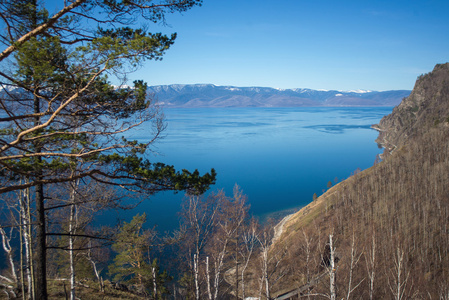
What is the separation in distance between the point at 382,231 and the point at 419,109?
88755 mm

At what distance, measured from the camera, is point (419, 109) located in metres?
97.3

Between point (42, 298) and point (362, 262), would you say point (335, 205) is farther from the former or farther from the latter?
point (42, 298)

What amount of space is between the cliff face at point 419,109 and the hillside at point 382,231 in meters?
31.8

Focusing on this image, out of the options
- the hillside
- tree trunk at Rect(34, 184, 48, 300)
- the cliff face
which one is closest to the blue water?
the hillside

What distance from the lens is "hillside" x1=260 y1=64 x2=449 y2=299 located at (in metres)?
18.4

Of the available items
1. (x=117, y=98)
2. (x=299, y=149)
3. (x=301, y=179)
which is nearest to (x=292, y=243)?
(x=301, y=179)

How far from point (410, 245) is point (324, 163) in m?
29.9

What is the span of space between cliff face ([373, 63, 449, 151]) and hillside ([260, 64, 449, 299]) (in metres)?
31.8

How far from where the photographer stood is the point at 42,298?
225 inches

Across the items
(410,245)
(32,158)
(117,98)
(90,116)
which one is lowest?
(410,245)

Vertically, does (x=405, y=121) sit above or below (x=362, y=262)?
above

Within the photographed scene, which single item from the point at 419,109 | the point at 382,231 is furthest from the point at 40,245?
the point at 419,109

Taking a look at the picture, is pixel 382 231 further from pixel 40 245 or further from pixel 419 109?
pixel 419 109

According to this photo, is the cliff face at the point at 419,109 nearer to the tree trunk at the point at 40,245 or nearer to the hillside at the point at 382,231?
the hillside at the point at 382,231
